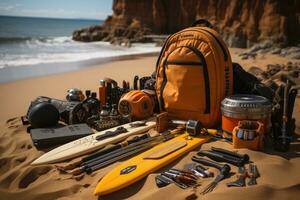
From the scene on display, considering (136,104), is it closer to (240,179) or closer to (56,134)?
(56,134)

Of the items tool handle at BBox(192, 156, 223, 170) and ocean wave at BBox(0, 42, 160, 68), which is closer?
tool handle at BBox(192, 156, 223, 170)

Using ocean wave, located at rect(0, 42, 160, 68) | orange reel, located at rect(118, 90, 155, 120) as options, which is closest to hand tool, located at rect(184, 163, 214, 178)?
orange reel, located at rect(118, 90, 155, 120)

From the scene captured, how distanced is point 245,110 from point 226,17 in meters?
21.7

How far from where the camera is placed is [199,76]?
11.7 ft

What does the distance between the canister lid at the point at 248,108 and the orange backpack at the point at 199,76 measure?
A: 1.40ft

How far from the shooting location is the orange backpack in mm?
3547

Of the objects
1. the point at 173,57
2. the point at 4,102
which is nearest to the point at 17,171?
the point at 173,57

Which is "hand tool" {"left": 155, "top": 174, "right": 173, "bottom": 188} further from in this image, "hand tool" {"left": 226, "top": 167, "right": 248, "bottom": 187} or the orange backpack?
the orange backpack

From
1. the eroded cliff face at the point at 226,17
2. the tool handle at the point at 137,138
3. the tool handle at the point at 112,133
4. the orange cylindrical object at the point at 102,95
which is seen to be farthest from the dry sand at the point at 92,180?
the eroded cliff face at the point at 226,17

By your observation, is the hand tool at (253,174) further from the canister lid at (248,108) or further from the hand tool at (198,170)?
the canister lid at (248,108)

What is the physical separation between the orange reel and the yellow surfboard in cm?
86

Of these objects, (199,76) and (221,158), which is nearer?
(221,158)

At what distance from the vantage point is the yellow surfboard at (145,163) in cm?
248

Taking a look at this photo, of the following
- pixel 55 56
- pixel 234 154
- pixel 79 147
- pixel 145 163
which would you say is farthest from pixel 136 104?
pixel 55 56
